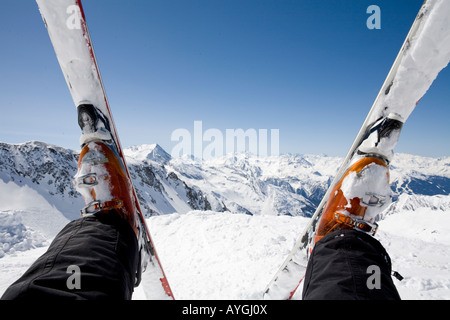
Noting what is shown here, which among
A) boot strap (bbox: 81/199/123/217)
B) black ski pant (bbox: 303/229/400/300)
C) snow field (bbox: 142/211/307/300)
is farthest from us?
snow field (bbox: 142/211/307/300)

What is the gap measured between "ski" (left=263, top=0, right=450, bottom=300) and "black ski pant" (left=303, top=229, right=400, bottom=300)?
0.81m

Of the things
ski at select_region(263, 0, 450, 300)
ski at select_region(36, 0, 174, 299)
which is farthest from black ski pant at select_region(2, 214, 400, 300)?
ski at select_region(263, 0, 450, 300)

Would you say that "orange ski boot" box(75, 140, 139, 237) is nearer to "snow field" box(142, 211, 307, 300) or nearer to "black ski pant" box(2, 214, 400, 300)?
"black ski pant" box(2, 214, 400, 300)

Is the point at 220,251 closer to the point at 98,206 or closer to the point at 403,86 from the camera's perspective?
the point at 98,206

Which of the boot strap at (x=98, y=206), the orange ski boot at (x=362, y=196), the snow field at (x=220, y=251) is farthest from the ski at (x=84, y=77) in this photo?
the orange ski boot at (x=362, y=196)

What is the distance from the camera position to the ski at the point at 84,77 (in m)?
2.66

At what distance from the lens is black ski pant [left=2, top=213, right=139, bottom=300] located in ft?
4.68

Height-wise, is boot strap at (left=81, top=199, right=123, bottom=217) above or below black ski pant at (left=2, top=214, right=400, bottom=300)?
above

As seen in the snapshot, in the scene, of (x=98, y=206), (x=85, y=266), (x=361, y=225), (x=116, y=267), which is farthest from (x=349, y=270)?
(x=98, y=206)

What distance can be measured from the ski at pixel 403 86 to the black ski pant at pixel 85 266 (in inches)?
85.3

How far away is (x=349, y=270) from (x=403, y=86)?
2.14 meters

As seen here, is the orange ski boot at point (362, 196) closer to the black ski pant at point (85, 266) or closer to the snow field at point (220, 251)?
the snow field at point (220, 251)

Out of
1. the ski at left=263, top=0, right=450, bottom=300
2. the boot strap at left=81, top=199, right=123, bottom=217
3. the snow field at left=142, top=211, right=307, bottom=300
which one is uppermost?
the ski at left=263, top=0, right=450, bottom=300

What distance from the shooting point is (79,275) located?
154 centimetres
